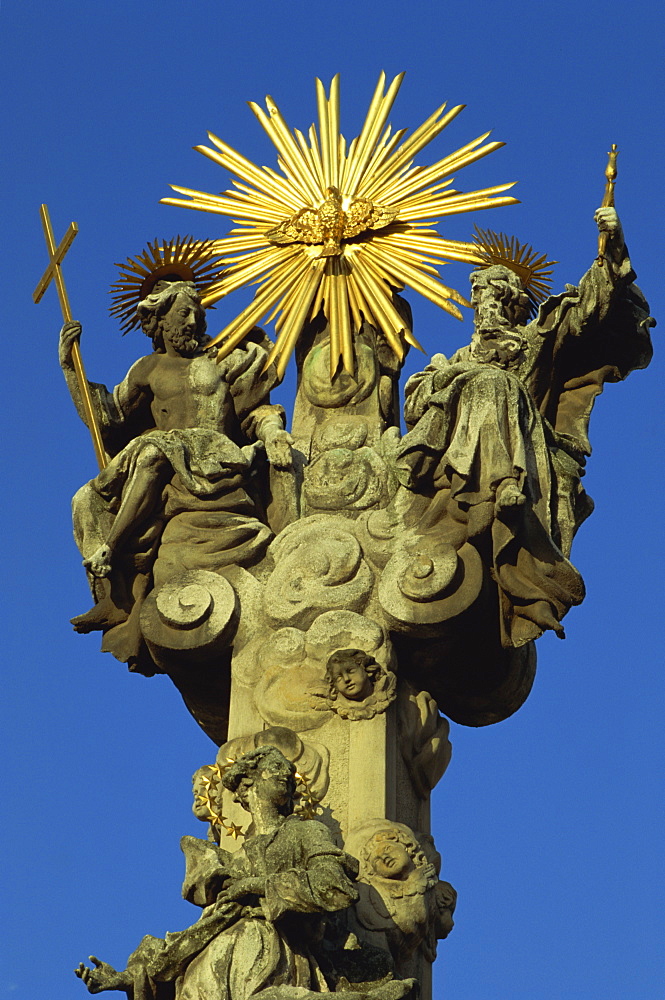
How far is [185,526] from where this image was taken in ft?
46.4

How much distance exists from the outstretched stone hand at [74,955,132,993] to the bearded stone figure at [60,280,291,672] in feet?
7.53

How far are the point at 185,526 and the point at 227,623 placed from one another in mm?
754

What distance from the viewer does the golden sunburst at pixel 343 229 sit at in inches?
592

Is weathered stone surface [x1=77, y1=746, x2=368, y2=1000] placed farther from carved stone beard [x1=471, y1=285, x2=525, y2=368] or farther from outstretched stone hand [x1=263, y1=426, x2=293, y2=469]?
carved stone beard [x1=471, y1=285, x2=525, y2=368]

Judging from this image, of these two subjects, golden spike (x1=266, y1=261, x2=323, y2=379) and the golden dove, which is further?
the golden dove

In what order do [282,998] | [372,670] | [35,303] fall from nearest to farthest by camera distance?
[282,998] < [372,670] < [35,303]

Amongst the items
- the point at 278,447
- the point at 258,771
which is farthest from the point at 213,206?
the point at 258,771

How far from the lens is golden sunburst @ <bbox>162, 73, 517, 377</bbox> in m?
15.0

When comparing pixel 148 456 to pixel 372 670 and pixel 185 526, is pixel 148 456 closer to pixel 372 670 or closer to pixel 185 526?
pixel 185 526

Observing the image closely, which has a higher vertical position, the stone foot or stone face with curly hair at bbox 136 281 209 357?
stone face with curly hair at bbox 136 281 209 357

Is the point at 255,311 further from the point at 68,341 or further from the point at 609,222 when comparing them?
the point at 609,222

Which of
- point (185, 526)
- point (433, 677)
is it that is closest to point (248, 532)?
point (185, 526)

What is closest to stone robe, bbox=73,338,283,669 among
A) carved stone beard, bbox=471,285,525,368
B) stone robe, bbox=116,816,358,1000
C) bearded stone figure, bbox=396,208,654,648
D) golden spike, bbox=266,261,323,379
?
golden spike, bbox=266,261,323,379

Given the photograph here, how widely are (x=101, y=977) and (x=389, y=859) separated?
1618 mm
